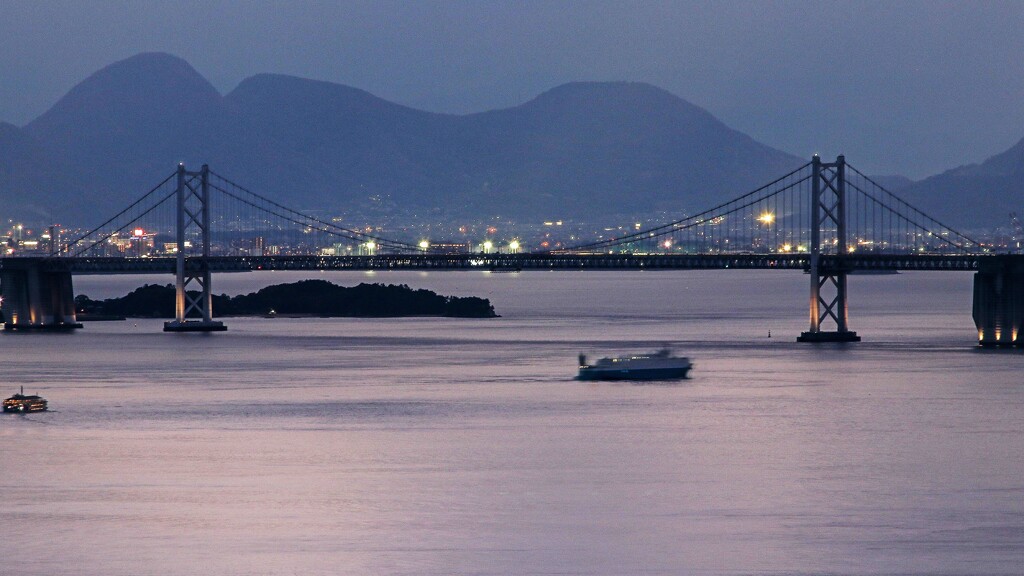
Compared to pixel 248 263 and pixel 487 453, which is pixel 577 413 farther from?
pixel 248 263

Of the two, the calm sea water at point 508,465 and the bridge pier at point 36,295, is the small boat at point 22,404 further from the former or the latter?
the bridge pier at point 36,295

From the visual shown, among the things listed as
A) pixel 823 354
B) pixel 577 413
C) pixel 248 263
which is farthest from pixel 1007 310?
pixel 248 263

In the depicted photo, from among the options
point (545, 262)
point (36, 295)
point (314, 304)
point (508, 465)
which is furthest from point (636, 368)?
point (314, 304)

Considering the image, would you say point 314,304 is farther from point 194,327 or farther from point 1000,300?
point 1000,300

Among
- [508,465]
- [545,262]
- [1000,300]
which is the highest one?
[545,262]

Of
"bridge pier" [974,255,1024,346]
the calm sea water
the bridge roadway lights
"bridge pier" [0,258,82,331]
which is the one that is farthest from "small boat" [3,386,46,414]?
"bridge pier" [0,258,82,331]

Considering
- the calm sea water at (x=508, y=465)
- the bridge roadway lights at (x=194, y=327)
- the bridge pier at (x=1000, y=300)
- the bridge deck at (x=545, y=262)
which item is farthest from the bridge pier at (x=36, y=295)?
the bridge pier at (x=1000, y=300)
